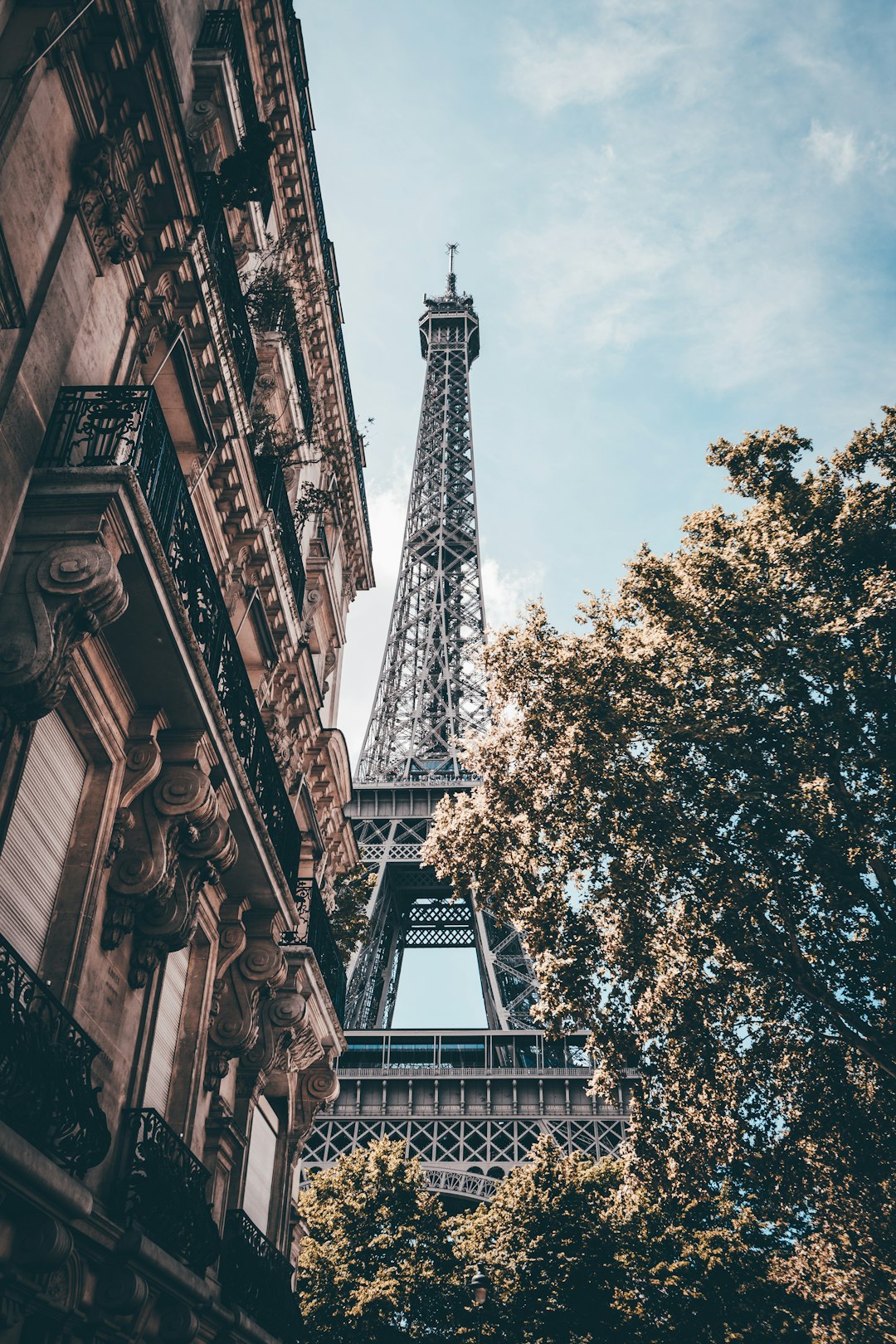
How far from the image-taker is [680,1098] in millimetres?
16312

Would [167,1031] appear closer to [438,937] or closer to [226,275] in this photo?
[226,275]

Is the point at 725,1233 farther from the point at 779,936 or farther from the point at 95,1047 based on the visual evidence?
the point at 95,1047

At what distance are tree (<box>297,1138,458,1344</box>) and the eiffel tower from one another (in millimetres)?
4463

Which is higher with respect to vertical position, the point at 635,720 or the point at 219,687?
the point at 635,720

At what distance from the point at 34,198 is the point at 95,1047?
21.3 feet

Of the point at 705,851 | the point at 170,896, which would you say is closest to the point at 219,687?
the point at 170,896

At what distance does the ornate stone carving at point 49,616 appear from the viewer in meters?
7.18

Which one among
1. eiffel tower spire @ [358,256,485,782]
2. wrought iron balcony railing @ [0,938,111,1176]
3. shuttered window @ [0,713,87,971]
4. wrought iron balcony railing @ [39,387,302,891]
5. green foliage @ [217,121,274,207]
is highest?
eiffel tower spire @ [358,256,485,782]

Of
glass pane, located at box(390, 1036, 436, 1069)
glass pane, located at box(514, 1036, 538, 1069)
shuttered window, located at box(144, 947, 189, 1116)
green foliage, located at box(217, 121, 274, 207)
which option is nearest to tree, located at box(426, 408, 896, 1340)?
shuttered window, located at box(144, 947, 189, 1116)

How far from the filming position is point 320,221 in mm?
19281

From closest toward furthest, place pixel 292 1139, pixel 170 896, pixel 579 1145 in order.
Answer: pixel 170 896, pixel 292 1139, pixel 579 1145

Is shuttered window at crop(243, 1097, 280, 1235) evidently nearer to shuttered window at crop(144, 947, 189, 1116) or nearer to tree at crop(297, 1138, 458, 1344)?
shuttered window at crop(144, 947, 189, 1116)

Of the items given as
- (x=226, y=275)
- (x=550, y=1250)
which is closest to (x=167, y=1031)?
(x=226, y=275)

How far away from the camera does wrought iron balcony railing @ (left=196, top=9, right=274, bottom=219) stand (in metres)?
13.3
